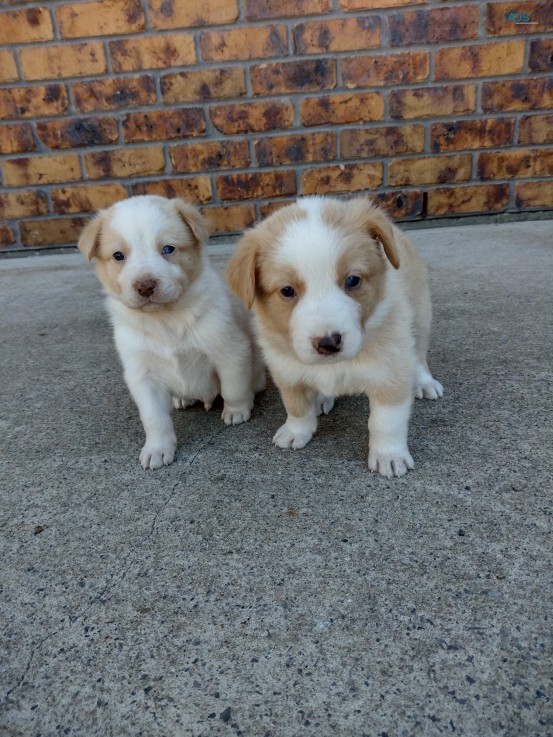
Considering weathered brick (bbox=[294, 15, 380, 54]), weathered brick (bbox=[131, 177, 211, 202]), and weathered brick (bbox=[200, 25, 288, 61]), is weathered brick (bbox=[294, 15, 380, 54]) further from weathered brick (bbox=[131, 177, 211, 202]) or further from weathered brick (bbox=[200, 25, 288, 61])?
weathered brick (bbox=[131, 177, 211, 202])

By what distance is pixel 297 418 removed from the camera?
2.46 meters

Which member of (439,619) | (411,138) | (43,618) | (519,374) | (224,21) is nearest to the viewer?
(439,619)

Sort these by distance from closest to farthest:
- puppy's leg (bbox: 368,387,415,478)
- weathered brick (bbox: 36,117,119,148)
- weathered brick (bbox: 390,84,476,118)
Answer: puppy's leg (bbox: 368,387,415,478)
weathered brick (bbox: 390,84,476,118)
weathered brick (bbox: 36,117,119,148)

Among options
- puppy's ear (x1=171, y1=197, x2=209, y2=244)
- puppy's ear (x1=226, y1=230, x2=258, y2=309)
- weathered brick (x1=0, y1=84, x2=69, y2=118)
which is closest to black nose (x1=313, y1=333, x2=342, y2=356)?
puppy's ear (x1=226, y1=230, x2=258, y2=309)

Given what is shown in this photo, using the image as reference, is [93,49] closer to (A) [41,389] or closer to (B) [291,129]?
(B) [291,129]

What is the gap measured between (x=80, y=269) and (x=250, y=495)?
369cm

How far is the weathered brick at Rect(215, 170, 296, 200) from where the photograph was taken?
4.88 m

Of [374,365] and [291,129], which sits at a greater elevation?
[291,129]

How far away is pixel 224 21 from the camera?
4473 millimetres

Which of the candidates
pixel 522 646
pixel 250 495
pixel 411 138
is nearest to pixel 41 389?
pixel 250 495

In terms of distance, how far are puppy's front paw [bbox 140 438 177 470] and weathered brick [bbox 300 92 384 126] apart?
11.1ft

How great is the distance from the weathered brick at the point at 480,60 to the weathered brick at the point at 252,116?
127cm

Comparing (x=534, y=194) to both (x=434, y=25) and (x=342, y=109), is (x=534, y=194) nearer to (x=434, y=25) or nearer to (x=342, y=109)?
(x=434, y=25)

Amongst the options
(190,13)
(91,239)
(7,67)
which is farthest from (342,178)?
(91,239)
